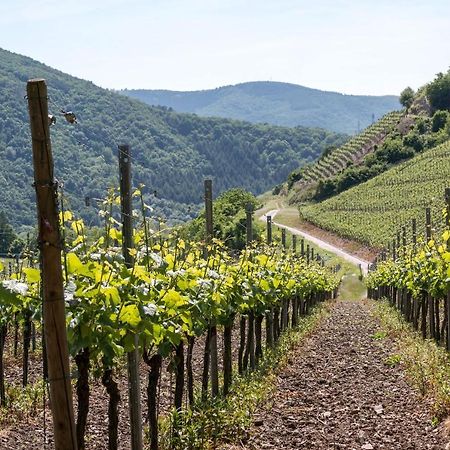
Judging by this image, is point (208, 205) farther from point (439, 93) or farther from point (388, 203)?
point (439, 93)

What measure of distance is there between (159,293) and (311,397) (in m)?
6.28

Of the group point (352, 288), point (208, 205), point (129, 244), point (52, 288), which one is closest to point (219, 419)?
point (129, 244)

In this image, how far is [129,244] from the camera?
25.9ft

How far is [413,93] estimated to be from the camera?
173 meters

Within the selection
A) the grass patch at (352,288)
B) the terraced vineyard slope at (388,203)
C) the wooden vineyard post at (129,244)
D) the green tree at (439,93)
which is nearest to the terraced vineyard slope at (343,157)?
the green tree at (439,93)

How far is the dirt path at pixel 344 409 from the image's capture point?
10.2 metres

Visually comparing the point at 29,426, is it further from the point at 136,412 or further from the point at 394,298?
the point at 394,298

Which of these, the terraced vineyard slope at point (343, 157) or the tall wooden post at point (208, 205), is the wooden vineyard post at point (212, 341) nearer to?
the tall wooden post at point (208, 205)

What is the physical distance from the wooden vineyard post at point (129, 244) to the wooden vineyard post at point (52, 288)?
93.2 inches

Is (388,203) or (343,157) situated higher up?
(343,157)

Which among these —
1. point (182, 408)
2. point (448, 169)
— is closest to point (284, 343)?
point (182, 408)

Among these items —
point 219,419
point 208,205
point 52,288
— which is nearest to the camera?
point 52,288

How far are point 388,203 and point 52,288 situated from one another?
291 ft

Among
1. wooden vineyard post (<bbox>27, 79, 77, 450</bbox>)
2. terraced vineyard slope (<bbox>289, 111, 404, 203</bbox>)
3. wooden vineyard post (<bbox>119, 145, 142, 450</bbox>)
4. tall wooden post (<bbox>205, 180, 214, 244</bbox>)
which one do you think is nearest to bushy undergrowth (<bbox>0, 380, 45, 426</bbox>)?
tall wooden post (<bbox>205, 180, 214, 244</bbox>)
